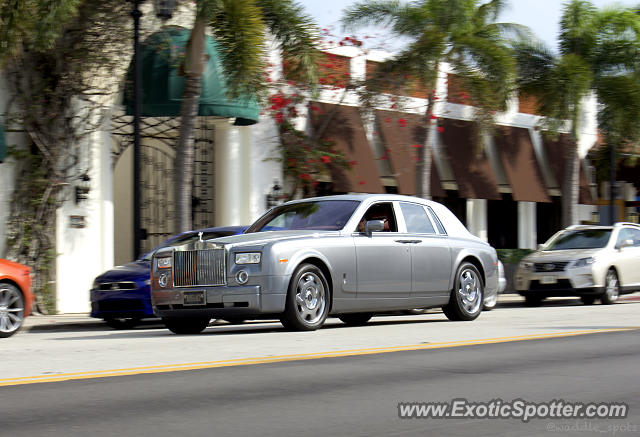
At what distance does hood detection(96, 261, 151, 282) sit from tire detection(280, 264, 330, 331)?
4064mm

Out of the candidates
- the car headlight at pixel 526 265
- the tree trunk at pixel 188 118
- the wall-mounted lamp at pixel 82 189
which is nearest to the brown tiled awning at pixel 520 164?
the car headlight at pixel 526 265

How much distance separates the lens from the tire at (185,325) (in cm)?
1203

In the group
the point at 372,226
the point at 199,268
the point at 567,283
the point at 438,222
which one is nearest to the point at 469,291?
the point at 438,222

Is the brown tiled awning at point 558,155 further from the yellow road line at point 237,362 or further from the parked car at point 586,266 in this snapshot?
the yellow road line at point 237,362

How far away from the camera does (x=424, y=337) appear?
10.7 meters

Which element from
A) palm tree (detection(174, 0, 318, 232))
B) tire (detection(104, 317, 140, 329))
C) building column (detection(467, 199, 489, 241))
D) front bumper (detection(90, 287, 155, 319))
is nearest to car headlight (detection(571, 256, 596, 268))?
palm tree (detection(174, 0, 318, 232))

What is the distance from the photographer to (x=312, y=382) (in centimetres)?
717

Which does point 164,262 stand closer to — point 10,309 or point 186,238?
point 10,309

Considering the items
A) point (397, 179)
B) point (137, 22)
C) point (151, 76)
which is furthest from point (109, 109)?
point (397, 179)

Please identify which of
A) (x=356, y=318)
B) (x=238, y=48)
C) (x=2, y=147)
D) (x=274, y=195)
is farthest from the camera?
(x=274, y=195)

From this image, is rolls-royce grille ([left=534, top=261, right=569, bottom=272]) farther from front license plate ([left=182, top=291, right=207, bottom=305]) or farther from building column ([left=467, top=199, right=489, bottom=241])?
building column ([left=467, top=199, right=489, bottom=241])

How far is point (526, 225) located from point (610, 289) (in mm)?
14437

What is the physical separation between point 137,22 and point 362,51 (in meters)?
9.31

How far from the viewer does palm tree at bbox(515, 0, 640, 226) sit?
29281 millimetres
